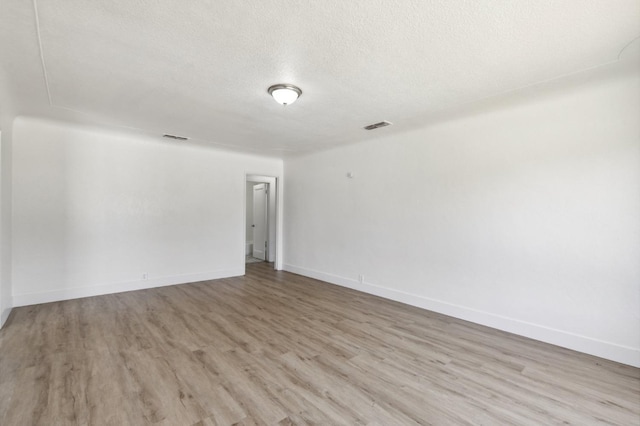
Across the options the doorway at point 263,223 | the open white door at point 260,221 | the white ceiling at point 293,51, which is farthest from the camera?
the open white door at point 260,221

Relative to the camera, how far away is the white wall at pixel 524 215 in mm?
2662

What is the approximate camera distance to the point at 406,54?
87.4 inches

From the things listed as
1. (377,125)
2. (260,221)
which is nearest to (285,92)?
(377,125)

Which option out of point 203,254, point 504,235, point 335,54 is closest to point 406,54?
point 335,54

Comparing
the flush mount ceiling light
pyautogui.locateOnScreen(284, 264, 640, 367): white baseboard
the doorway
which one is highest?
the flush mount ceiling light

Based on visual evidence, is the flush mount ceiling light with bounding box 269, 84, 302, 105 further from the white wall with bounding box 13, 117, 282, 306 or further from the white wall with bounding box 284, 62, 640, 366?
the white wall with bounding box 13, 117, 282, 306

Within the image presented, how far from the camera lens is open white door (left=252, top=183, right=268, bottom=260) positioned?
7934 millimetres

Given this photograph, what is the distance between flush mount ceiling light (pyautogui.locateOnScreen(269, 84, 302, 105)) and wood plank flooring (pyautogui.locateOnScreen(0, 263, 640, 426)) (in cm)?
253

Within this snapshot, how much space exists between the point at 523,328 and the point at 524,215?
1.28 metres

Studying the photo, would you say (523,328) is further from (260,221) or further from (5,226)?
(260,221)

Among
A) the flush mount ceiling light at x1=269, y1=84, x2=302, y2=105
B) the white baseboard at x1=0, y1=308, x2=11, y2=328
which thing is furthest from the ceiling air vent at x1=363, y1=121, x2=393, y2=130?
the white baseboard at x1=0, y1=308, x2=11, y2=328

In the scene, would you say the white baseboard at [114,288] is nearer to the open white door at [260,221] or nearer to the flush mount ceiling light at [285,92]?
the open white door at [260,221]

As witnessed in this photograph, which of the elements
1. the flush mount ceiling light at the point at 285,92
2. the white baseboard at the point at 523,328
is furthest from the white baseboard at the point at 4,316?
the white baseboard at the point at 523,328

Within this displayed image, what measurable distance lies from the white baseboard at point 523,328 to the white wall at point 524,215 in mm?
11
